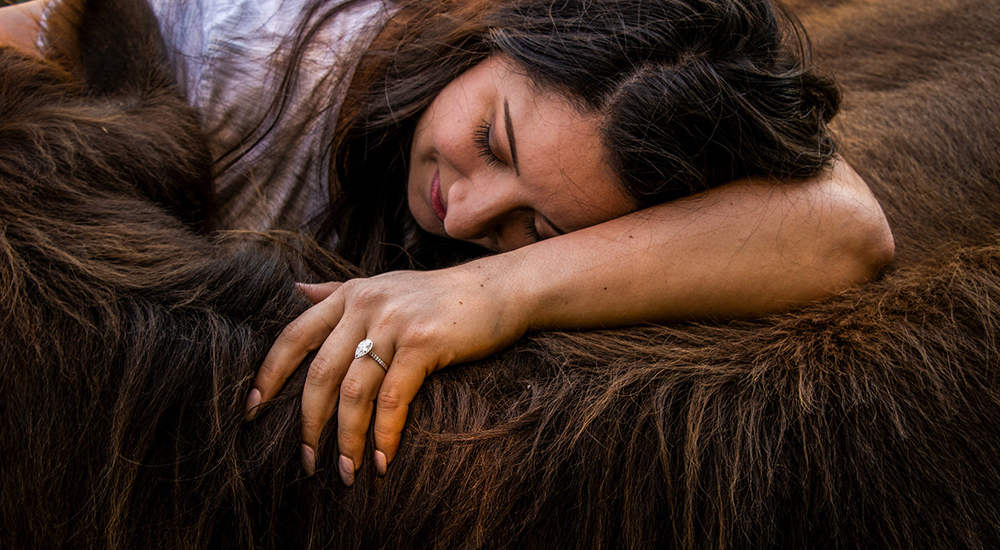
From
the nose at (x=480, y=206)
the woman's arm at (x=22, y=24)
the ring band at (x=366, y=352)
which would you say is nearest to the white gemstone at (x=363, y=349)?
the ring band at (x=366, y=352)

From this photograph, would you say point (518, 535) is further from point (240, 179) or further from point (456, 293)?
point (240, 179)

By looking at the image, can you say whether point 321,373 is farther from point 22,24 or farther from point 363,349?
point 22,24

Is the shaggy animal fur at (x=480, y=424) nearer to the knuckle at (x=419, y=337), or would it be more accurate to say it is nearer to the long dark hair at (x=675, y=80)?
the knuckle at (x=419, y=337)

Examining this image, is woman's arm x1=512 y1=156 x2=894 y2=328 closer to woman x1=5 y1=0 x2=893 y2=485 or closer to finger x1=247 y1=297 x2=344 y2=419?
woman x1=5 y1=0 x2=893 y2=485

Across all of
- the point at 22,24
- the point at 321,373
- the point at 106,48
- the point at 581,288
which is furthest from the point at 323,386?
the point at 22,24

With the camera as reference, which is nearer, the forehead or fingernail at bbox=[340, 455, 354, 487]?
fingernail at bbox=[340, 455, 354, 487]

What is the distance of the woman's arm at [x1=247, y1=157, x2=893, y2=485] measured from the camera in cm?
56

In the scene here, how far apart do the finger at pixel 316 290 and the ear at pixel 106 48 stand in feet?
1.47

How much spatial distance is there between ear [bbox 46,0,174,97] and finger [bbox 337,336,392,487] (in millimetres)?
593

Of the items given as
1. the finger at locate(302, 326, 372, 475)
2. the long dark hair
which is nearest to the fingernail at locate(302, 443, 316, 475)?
the finger at locate(302, 326, 372, 475)

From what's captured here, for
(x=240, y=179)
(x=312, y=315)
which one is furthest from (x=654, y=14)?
(x=240, y=179)

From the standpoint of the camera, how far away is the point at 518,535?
0.53 m

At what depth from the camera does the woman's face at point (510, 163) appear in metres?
0.70

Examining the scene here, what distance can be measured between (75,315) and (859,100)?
1.14 metres
